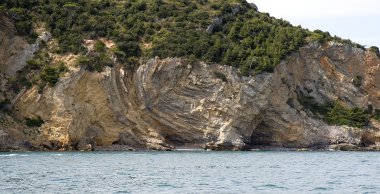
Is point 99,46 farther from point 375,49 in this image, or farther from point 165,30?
point 375,49

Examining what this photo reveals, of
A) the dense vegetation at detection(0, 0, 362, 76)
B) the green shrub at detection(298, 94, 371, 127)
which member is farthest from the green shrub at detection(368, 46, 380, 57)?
the green shrub at detection(298, 94, 371, 127)

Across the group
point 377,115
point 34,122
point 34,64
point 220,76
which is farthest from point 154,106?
point 377,115

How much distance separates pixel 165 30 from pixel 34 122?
21977 millimetres

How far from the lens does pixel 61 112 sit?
208 feet

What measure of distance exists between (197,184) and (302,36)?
53.5 m

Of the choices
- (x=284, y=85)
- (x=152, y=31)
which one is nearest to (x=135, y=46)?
(x=152, y=31)

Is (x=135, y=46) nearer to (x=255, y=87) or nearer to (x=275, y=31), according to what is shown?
(x=255, y=87)

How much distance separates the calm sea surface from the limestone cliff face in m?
14.3

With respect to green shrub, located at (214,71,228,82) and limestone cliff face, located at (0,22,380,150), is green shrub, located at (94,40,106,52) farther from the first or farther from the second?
green shrub, located at (214,71,228,82)

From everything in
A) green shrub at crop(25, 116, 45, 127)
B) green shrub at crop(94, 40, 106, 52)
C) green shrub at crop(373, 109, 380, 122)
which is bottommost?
green shrub at crop(25, 116, 45, 127)

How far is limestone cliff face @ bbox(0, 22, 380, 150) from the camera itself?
63656 millimetres

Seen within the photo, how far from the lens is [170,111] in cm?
6875

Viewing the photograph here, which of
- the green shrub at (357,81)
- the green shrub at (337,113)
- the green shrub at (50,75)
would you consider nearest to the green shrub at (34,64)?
the green shrub at (50,75)

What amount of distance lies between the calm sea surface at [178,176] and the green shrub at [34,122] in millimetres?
13415
